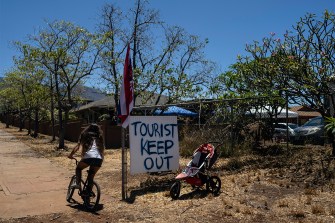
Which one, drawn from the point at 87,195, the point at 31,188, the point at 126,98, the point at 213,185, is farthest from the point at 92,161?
the point at 31,188

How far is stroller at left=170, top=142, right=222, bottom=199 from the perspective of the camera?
764cm

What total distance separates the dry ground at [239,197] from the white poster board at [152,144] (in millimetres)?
424

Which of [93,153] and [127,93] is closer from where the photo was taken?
[93,153]

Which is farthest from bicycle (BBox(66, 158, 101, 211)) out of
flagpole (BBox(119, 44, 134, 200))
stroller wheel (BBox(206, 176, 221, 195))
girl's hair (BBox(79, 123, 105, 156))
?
stroller wheel (BBox(206, 176, 221, 195))

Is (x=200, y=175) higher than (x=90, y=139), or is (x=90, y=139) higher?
(x=90, y=139)

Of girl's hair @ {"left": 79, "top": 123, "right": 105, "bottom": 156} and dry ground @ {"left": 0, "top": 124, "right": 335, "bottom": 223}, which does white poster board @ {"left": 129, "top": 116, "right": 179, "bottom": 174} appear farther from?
girl's hair @ {"left": 79, "top": 123, "right": 105, "bottom": 156}

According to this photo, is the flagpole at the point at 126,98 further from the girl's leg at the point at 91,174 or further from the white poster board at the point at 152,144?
the girl's leg at the point at 91,174

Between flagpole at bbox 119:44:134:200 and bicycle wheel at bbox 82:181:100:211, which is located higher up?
flagpole at bbox 119:44:134:200

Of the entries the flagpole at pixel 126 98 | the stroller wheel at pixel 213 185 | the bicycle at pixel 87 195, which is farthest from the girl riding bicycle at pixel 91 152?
the stroller wheel at pixel 213 185

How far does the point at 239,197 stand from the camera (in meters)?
7.24

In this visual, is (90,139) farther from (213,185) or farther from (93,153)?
(213,185)

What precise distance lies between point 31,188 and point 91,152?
2796mm

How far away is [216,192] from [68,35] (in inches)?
527

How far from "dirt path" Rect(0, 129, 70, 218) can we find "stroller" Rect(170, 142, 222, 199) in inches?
80.6
